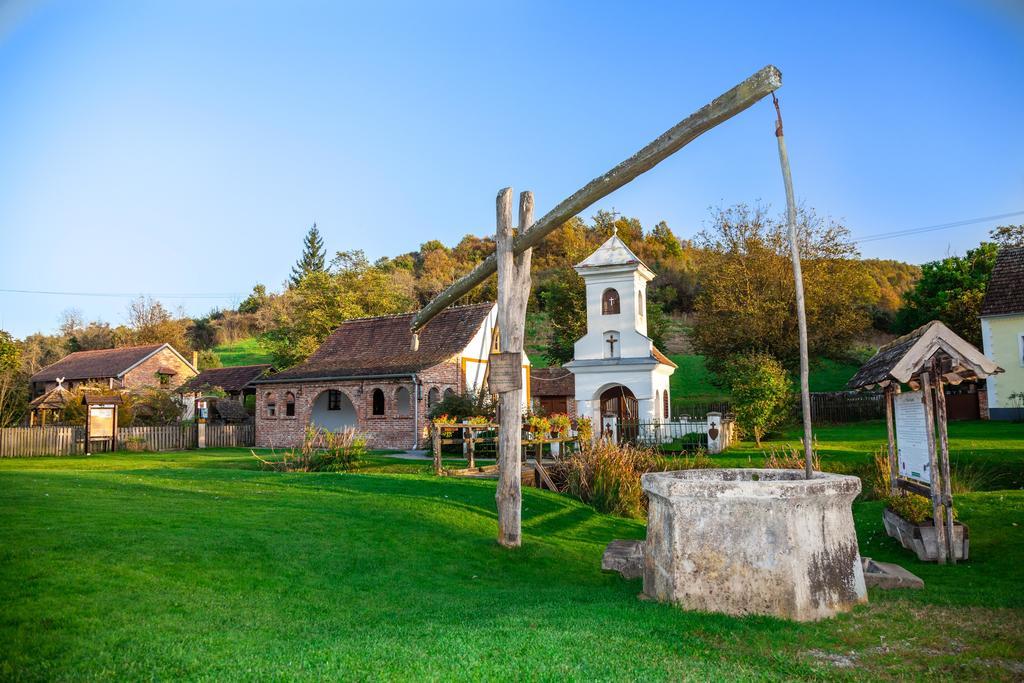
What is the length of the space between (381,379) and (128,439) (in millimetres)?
10963

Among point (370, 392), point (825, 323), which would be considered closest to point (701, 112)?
point (370, 392)

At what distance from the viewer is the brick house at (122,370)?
46.3 m

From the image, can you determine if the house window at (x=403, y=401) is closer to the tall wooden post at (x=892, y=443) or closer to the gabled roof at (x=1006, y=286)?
the tall wooden post at (x=892, y=443)

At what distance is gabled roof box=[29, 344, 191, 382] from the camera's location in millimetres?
46781

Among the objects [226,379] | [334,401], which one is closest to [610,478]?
[334,401]

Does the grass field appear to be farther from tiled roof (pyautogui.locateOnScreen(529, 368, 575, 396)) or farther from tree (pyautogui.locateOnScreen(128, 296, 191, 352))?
tree (pyautogui.locateOnScreen(128, 296, 191, 352))

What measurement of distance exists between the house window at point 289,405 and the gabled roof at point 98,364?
67.1 feet

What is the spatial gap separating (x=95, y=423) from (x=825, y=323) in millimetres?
33188

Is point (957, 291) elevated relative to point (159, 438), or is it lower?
elevated

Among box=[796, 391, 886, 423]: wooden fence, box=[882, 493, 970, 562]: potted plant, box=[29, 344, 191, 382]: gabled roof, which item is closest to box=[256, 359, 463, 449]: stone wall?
box=[796, 391, 886, 423]: wooden fence

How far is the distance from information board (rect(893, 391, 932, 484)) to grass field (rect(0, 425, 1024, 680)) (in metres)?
1.02

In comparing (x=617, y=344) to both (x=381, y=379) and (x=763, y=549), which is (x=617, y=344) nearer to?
(x=381, y=379)

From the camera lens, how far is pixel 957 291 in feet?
117

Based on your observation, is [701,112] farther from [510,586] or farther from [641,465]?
[641,465]
